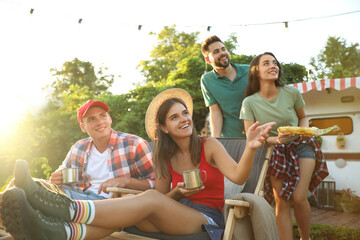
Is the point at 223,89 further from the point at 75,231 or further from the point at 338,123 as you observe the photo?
the point at 338,123

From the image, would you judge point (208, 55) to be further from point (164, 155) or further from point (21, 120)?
point (21, 120)

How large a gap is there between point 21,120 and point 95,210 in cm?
530

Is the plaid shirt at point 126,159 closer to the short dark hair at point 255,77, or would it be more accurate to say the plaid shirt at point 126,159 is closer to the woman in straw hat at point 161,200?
the woman in straw hat at point 161,200

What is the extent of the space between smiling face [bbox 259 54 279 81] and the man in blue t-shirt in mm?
549

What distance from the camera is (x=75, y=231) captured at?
1808mm

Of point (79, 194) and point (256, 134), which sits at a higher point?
point (256, 134)

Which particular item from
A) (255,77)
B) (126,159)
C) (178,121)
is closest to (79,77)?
(126,159)

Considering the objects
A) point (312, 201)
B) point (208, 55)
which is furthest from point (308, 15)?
point (208, 55)

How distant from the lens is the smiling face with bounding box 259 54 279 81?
110 inches

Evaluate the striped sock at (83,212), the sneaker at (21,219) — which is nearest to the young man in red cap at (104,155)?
the striped sock at (83,212)

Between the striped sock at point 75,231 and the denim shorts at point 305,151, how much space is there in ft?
5.97

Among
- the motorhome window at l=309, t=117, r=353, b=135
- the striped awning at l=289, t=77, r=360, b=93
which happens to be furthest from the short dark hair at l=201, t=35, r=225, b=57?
the motorhome window at l=309, t=117, r=353, b=135

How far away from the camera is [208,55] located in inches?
138

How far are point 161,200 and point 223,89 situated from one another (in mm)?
1665
